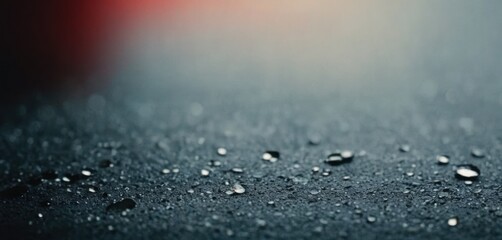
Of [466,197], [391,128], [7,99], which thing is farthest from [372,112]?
[7,99]

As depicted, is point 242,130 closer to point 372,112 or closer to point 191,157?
point 191,157

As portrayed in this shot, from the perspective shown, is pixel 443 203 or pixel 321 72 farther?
pixel 321 72

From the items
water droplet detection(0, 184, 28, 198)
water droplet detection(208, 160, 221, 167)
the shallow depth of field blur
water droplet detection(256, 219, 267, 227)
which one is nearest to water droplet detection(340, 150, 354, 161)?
water droplet detection(208, 160, 221, 167)

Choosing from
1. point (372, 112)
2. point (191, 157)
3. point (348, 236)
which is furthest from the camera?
point (372, 112)

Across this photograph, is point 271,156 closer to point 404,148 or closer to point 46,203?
point 404,148

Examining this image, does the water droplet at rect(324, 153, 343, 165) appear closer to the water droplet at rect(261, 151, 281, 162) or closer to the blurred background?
the water droplet at rect(261, 151, 281, 162)

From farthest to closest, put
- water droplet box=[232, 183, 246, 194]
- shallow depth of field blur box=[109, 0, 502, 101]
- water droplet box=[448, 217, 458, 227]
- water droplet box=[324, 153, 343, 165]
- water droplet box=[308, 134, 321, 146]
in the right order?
shallow depth of field blur box=[109, 0, 502, 101], water droplet box=[308, 134, 321, 146], water droplet box=[324, 153, 343, 165], water droplet box=[232, 183, 246, 194], water droplet box=[448, 217, 458, 227]
